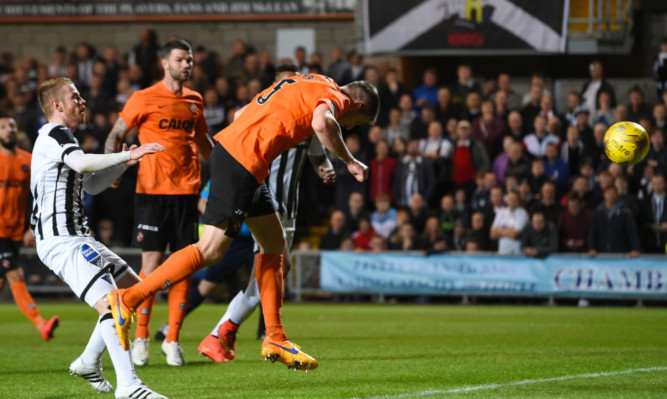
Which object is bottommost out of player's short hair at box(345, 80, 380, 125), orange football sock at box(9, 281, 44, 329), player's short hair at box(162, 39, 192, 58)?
orange football sock at box(9, 281, 44, 329)

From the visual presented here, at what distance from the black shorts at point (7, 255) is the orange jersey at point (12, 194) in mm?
57

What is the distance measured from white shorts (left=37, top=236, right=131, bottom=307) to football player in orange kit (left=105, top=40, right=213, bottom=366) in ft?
6.90

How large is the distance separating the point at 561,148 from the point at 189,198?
9918 mm

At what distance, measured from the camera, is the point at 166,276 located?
6648 millimetres

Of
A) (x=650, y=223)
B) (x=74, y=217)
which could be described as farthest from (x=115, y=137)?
(x=650, y=223)

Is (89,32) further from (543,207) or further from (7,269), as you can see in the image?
(7,269)

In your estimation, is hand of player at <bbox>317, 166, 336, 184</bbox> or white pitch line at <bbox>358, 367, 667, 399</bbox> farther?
hand of player at <bbox>317, 166, 336, 184</bbox>

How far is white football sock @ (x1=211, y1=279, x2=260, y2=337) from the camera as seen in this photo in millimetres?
8562

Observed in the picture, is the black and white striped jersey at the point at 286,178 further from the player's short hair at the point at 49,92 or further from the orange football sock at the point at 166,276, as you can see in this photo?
the player's short hair at the point at 49,92

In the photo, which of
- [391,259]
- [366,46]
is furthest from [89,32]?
[391,259]

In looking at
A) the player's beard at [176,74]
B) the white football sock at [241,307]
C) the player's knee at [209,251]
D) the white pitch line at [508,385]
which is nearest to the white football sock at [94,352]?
the player's knee at [209,251]

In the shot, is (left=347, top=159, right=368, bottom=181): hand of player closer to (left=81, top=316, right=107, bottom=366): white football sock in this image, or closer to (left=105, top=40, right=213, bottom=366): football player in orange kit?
(left=81, top=316, right=107, bottom=366): white football sock

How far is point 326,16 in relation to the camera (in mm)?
23578

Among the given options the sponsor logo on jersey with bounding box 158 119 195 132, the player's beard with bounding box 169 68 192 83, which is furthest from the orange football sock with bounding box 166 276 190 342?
the player's beard with bounding box 169 68 192 83
